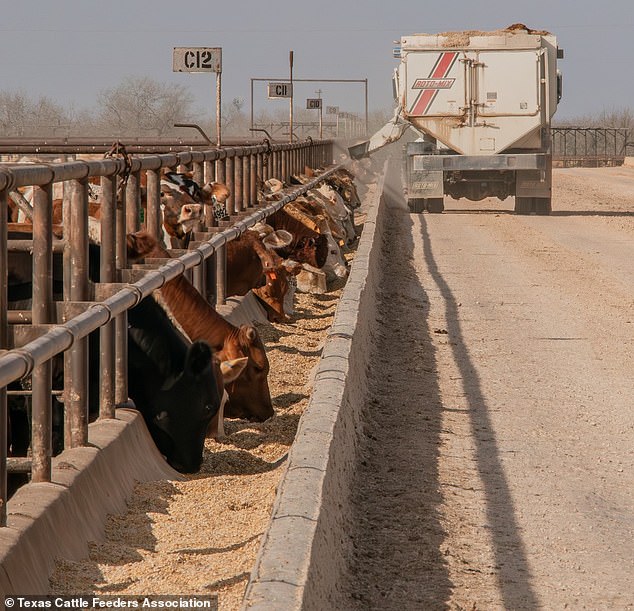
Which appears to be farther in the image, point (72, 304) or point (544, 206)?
point (544, 206)

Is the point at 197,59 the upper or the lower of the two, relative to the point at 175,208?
upper

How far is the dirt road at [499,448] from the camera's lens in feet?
16.5

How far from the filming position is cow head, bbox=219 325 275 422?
788 centimetres

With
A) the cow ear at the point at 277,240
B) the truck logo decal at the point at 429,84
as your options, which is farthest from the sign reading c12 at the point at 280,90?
the cow ear at the point at 277,240

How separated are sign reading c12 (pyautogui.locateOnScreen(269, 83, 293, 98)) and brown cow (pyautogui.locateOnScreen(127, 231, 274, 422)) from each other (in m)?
28.4

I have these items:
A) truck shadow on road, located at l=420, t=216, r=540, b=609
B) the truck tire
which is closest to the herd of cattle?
truck shadow on road, located at l=420, t=216, r=540, b=609

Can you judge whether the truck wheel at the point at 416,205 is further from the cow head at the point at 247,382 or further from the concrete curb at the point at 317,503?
the cow head at the point at 247,382

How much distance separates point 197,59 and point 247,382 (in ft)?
32.7

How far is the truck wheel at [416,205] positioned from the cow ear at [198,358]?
2278cm

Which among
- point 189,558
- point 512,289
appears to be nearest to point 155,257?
point 189,558

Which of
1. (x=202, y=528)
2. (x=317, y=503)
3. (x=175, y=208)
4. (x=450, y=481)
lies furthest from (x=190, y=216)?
(x=317, y=503)

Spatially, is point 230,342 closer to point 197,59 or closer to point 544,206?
point 197,59

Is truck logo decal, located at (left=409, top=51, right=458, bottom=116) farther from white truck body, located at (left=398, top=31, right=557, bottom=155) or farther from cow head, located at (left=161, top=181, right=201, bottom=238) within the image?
cow head, located at (left=161, top=181, right=201, bottom=238)

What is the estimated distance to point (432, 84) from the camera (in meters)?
27.7
